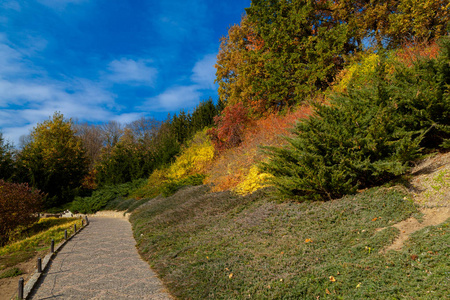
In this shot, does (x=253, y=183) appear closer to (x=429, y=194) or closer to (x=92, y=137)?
(x=429, y=194)

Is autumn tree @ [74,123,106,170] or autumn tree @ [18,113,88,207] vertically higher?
autumn tree @ [74,123,106,170]

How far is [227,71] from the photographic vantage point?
2258 cm

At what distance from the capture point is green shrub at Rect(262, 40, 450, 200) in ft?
15.9

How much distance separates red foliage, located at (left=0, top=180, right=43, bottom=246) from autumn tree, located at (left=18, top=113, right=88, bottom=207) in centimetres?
979

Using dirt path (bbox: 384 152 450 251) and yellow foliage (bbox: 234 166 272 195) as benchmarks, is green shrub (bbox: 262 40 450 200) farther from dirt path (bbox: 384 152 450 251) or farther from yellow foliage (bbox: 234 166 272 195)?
yellow foliage (bbox: 234 166 272 195)

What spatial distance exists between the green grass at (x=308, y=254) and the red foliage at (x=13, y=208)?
762cm

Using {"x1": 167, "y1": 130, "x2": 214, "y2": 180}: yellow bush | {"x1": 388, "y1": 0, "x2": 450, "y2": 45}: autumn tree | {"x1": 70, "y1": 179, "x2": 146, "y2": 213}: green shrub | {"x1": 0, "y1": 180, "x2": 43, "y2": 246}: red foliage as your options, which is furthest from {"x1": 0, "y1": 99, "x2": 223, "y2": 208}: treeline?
{"x1": 388, "y1": 0, "x2": 450, "y2": 45}: autumn tree

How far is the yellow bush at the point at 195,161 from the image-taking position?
15688 mm

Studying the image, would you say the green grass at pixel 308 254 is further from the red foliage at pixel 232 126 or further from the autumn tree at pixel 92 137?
the autumn tree at pixel 92 137

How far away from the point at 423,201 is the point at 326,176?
1.50 meters

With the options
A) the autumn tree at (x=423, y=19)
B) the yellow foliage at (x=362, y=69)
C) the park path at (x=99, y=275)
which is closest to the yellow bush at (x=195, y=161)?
the yellow foliage at (x=362, y=69)

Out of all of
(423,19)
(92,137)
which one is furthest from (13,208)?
(92,137)

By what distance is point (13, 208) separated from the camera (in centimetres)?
1073

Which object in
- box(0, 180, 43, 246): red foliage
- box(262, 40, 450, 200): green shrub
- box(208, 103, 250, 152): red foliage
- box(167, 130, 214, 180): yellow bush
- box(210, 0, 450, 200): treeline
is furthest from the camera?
box(167, 130, 214, 180): yellow bush
